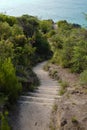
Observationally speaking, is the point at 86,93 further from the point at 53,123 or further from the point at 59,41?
the point at 59,41

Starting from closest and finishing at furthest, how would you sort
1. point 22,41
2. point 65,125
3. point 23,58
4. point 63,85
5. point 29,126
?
point 65,125
point 29,126
point 63,85
point 23,58
point 22,41

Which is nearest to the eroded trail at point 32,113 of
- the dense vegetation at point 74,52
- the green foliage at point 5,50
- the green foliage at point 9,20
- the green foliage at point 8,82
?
the green foliage at point 8,82

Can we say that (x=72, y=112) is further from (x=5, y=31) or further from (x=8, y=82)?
(x=5, y=31)

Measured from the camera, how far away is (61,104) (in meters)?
11.9

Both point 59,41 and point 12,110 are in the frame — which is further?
point 59,41

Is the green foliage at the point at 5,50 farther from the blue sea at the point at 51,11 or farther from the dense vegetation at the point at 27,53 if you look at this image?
the blue sea at the point at 51,11

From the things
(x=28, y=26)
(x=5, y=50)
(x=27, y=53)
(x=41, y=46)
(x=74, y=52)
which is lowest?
(x=41, y=46)

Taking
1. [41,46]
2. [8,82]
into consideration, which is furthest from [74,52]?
[41,46]

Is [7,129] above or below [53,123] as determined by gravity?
above

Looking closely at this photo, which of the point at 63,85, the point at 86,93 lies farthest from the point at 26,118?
the point at 63,85

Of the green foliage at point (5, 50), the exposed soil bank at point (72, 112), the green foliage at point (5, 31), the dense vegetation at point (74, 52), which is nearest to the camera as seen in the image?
the exposed soil bank at point (72, 112)

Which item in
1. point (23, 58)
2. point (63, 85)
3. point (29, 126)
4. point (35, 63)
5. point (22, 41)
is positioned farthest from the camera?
point (35, 63)

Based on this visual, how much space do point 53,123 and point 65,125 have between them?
1.25m

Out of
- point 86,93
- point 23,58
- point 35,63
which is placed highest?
point 86,93
